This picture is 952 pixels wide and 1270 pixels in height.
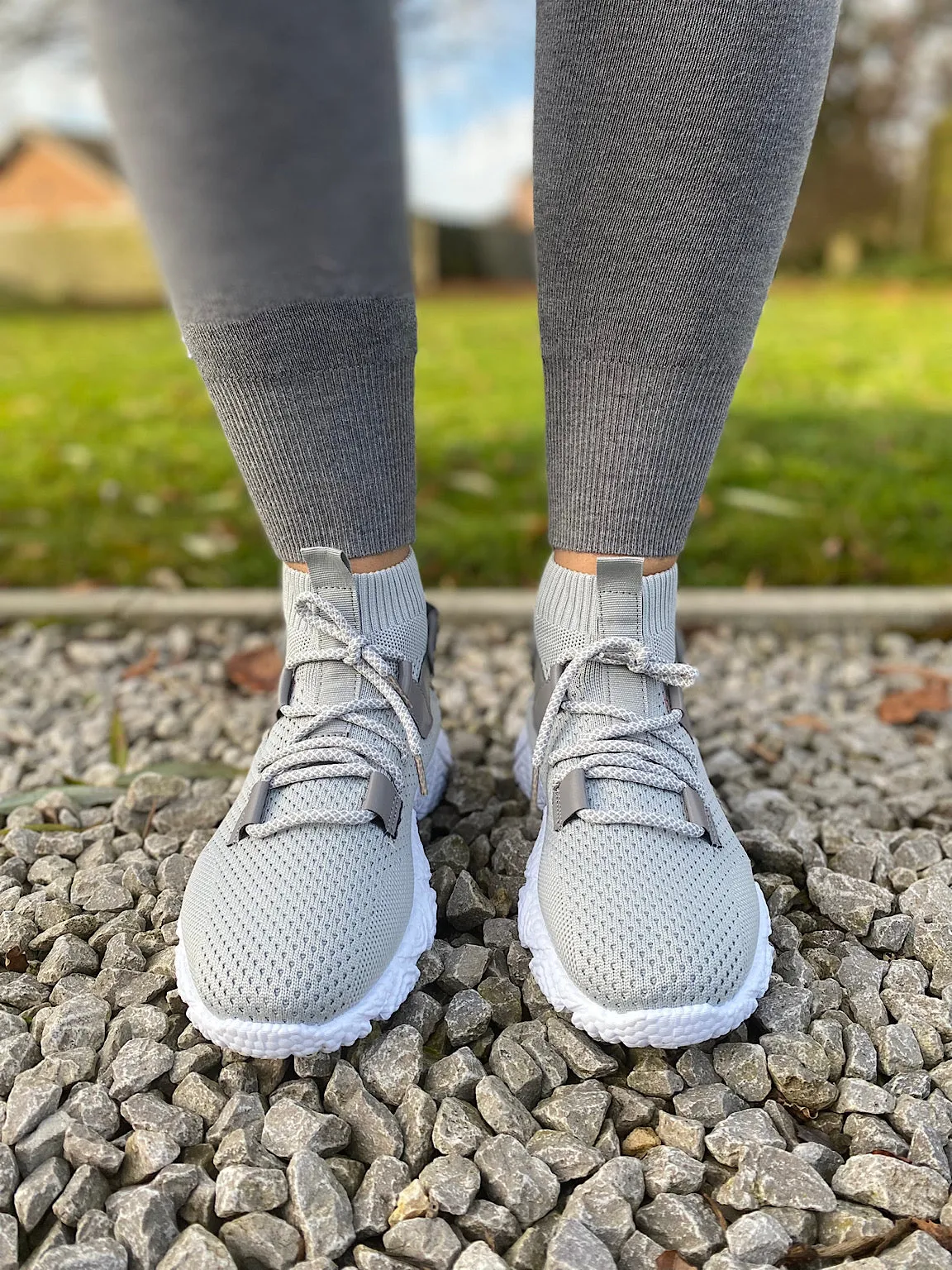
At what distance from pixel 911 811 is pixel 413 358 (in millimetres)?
745

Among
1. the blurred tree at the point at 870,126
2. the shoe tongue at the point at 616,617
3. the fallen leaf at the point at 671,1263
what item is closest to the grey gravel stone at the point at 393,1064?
the fallen leaf at the point at 671,1263

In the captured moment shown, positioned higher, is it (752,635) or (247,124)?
(247,124)

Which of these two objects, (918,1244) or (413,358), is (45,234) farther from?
(918,1244)

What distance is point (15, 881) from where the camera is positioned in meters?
0.98

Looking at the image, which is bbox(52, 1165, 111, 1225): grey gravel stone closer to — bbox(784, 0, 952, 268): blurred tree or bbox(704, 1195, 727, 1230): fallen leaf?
bbox(704, 1195, 727, 1230): fallen leaf

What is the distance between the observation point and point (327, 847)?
81cm

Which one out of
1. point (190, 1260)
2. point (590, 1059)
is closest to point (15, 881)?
point (190, 1260)

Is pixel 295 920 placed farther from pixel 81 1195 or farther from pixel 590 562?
pixel 590 562

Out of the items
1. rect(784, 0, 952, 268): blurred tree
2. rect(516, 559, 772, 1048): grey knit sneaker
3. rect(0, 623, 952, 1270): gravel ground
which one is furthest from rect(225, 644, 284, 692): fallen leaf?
rect(784, 0, 952, 268): blurred tree

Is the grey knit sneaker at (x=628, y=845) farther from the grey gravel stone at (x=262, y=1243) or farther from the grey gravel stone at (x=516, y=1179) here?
the grey gravel stone at (x=262, y=1243)

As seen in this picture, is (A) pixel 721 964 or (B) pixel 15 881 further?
(B) pixel 15 881

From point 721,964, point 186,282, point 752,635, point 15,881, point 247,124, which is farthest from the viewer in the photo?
point 752,635

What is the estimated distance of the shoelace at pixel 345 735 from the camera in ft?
2.84

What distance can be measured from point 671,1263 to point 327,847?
386 mm
